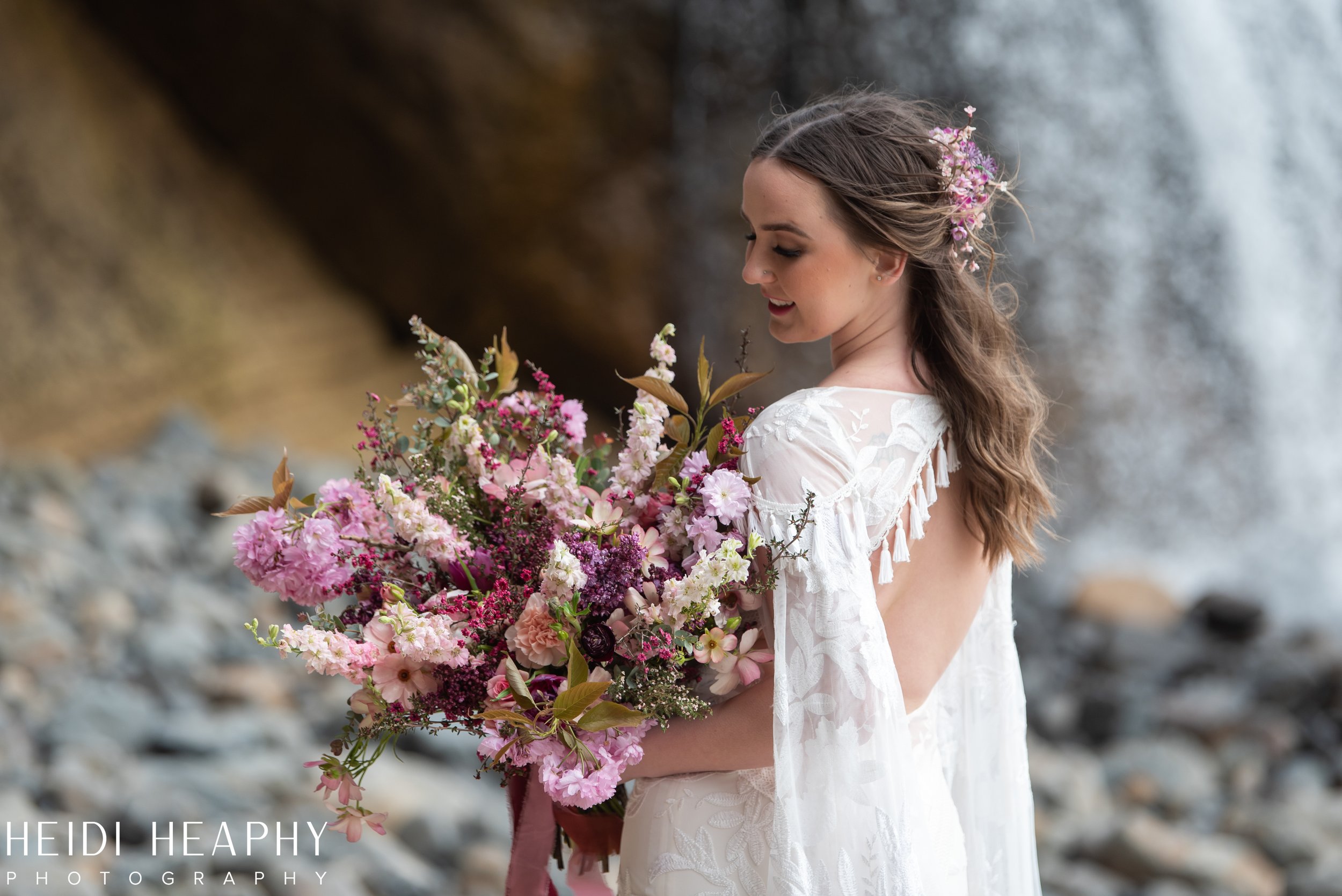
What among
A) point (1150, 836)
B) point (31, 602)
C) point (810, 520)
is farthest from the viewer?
point (31, 602)

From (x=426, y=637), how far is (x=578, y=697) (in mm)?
192

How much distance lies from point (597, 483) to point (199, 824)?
2.38m

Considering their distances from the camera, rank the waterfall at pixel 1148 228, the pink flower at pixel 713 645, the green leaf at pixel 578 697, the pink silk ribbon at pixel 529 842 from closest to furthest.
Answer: the green leaf at pixel 578 697 < the pink flower at pixel 713 645 < the pink silk ribbon at pixel 529 842 < the waterfall at pixel 1148 228

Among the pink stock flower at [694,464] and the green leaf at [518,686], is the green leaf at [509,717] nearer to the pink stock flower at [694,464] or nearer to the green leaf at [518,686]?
the green leaf at [518,686]

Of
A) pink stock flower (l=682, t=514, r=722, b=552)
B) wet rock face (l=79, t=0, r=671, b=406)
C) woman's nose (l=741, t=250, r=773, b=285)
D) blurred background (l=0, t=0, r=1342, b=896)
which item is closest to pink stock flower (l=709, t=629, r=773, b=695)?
pink stock flower (l=682, t=514, r=722, b=552)

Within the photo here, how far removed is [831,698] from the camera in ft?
4.24

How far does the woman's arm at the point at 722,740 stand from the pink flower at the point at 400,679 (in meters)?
0.27

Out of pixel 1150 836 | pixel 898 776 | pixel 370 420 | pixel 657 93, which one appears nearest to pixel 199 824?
pixel 370 420

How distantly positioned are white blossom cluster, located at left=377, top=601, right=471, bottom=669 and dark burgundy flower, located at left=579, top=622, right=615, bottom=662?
132 mm

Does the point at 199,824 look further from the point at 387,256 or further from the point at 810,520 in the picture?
the point at 387,256

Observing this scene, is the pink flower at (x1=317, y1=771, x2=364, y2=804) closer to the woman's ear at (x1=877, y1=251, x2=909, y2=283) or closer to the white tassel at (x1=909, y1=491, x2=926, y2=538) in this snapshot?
the white tassel at (x1=909, y1=491, x2=926, y2=538)

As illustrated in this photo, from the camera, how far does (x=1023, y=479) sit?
4.86 ft

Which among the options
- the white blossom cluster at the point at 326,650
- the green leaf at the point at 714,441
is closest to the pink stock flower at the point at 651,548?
the green leaf at the point at 714,441

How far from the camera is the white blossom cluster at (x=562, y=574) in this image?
124cm
